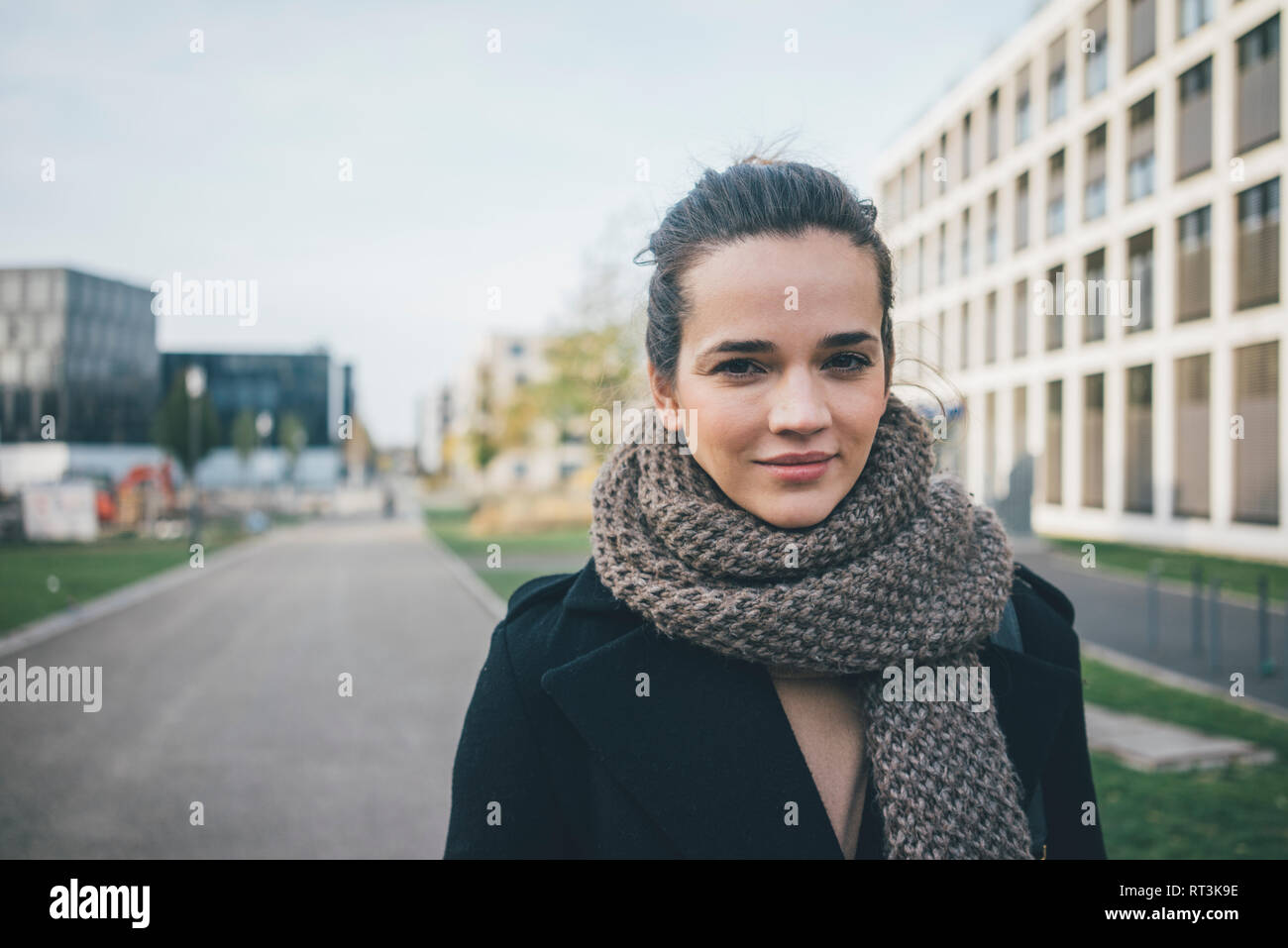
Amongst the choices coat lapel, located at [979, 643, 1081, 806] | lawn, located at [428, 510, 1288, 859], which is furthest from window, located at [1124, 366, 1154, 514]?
coat lapel, located at [979, 643, 1081, 806]

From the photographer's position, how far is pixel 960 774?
5.50 ft

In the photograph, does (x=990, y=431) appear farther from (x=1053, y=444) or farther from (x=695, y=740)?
(x=695, y=740)

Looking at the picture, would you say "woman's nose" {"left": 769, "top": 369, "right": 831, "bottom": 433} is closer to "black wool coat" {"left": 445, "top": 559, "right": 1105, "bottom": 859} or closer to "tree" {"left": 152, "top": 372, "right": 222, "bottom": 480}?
"black wool coat" {"left": 445, "top": 559, "right": 1105, "bottom": 859}

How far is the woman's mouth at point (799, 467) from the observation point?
5.12ft

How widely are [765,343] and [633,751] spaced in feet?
2.38

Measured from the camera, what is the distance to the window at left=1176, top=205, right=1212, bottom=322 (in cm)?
2262

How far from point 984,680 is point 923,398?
792mm

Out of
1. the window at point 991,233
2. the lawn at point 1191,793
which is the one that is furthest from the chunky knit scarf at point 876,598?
the window at point 991,233

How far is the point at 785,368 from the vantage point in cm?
153

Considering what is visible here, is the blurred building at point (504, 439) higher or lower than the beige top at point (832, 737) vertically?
higher

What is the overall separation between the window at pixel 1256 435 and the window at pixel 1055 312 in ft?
27.7

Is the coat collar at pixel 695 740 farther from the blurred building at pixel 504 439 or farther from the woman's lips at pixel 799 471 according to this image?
the blurred building at pixel 504 439
